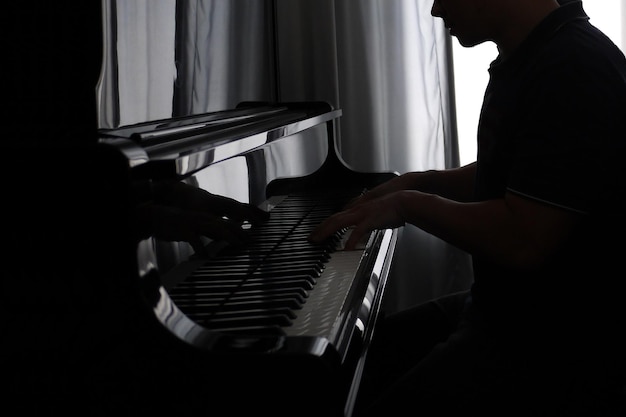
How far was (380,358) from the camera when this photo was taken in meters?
1.70

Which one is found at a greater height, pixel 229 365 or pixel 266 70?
pixel 266 70

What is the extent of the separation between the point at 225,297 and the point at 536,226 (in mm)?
522

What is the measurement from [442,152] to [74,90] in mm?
2263

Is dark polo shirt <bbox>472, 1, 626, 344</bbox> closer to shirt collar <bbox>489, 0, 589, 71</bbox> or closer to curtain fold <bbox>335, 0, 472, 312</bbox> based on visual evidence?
shirt collar <bbox>489, 0, 589, 71</bbox>

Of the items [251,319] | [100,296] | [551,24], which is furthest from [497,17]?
[100,296]

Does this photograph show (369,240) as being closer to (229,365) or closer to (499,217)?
(499,217)

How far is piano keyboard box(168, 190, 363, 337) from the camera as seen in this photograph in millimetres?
1008

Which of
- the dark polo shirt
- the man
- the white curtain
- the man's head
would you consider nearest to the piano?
the man

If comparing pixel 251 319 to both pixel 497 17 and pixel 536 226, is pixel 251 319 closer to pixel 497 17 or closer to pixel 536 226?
pixel 536 226

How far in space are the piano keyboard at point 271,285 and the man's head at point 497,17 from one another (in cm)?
49

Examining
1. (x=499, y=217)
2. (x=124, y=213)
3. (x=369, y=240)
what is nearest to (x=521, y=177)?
(x=499, y=217)

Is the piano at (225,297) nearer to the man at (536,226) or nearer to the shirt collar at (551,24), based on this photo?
the man at (536,226)

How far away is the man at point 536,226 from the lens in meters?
1.27

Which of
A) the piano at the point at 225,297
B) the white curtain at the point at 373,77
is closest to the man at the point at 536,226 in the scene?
the piano at the point at 225,297
